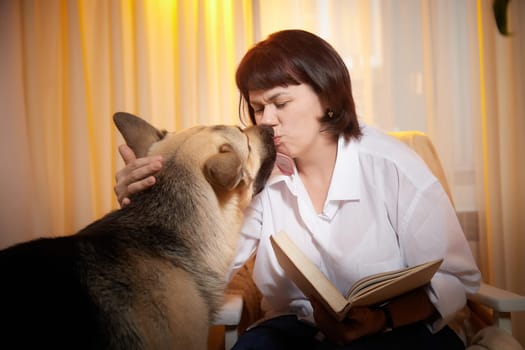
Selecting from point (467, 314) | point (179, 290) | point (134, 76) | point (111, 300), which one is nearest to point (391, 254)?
point (467, 314)

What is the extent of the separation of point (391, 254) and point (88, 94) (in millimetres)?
1889

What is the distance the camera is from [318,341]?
4.75ft

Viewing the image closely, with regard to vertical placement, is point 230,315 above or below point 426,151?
below

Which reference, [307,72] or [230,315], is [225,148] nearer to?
[307,72]

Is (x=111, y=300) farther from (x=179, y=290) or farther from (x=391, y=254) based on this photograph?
(x=391, y=254)

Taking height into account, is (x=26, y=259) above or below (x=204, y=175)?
below

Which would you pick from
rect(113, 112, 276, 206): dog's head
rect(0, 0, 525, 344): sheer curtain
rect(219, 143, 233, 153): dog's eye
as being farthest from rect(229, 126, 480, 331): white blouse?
rect(0, 0, 525, 344): sheer curtain

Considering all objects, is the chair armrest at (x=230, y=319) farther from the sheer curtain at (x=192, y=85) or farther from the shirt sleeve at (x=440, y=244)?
the sheer curtain at (x=192, y=85)

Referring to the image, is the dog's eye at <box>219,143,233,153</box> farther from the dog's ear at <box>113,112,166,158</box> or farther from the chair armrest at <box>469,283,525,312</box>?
the chair armrest at <box>469,283,525,312</box>

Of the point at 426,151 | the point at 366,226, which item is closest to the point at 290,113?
the point at 366,226

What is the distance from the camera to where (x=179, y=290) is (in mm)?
1011

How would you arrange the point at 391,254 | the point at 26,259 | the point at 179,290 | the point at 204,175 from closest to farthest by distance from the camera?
the point at 26,259
the point at 179,290
the point at 204,175
the point at 391,254

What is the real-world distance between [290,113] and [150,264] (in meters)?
0.73

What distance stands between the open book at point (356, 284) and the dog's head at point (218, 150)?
9.0 inches
